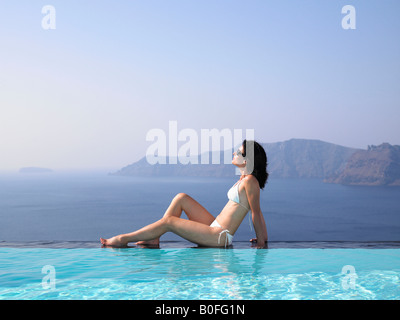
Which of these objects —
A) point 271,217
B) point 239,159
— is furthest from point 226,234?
point 271,217

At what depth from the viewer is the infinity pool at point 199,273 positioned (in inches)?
155

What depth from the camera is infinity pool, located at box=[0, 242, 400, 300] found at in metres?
3.93

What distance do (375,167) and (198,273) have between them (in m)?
125

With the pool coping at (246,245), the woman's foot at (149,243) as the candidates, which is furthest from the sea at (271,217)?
the woman's foot at (149,243)

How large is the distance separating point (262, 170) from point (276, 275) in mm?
1539

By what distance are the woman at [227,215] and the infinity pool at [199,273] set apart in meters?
0.18

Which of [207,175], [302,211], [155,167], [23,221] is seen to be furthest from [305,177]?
[23,221]

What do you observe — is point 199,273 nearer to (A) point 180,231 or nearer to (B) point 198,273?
(B) point 198,273

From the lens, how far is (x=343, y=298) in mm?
3811

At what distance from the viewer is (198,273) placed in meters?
4.63

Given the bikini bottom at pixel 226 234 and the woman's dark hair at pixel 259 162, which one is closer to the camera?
the woman's dark hair at pixel 259 162

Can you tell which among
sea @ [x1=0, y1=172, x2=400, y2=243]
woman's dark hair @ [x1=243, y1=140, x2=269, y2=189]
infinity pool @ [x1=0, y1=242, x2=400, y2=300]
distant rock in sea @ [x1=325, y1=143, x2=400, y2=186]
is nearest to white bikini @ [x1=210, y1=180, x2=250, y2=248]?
infinity pool @ [x1=0, y1=242, x2=400, y2=300]

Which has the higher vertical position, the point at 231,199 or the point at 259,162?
the point at 259,162

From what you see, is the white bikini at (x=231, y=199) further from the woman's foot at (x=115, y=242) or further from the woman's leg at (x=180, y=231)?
the woman's foot at (x=115, y=242)
